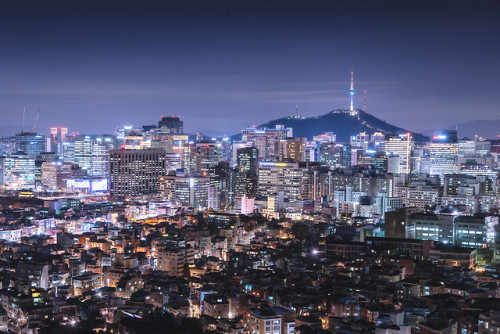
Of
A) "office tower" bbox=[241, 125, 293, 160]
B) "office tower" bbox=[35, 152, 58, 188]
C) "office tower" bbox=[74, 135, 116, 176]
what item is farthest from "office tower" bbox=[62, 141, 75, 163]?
"office tower" bbox=[241, 125, 293, 160]

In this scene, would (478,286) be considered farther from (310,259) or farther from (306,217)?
(306,217)

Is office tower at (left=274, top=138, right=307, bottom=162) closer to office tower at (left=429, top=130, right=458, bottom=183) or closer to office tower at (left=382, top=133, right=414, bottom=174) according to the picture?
office tower at (left=382, top=133, right=414, bottom=174)

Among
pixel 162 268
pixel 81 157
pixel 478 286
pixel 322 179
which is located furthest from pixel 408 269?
pixel 81 157

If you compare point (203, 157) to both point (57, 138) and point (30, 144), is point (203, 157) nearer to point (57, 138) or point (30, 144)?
point (30, 144)

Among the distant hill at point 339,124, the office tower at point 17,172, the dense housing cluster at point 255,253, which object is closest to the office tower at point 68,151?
the office tower at point 17,172

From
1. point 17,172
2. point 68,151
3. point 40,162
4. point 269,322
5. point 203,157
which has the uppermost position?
point 68,151

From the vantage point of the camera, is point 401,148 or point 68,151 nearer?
point 401,148

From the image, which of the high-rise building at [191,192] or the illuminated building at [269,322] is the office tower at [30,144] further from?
the illuminated building at [269,322]

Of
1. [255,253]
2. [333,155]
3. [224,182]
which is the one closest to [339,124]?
[333,155]
